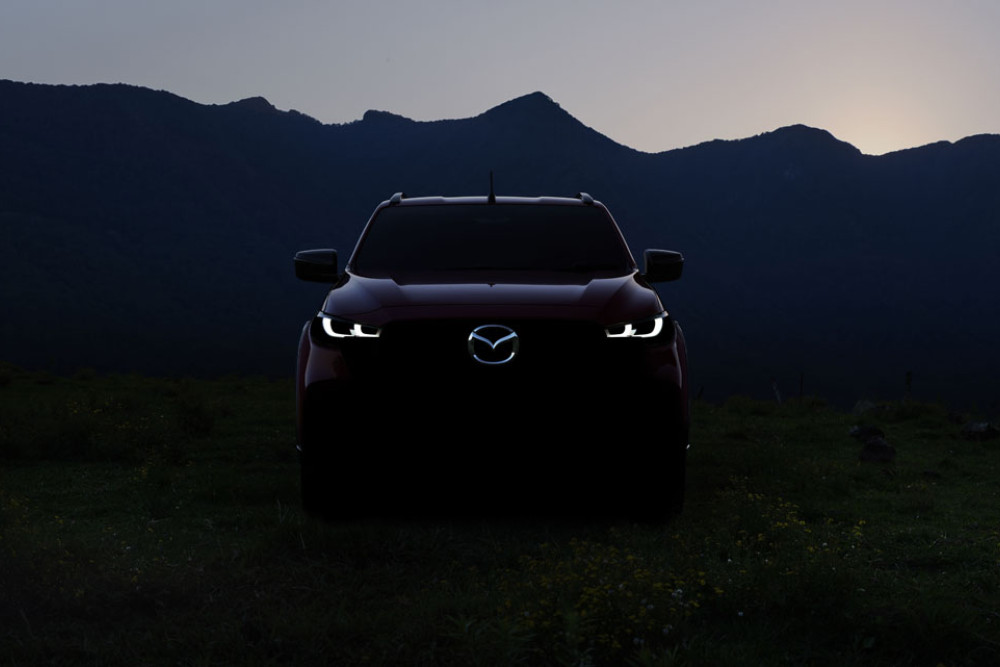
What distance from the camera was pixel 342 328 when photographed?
17.2 feet

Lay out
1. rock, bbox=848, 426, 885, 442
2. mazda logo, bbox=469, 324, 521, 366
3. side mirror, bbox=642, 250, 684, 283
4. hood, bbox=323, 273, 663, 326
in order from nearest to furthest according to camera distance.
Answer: mazda logo, bbox=469, 324, 521, 366 → hood, bbox=323, 273, 663, 326 → side mirror, bbox=642, 250, 684, 283 → rock, bbox=848, 426, 885, 442

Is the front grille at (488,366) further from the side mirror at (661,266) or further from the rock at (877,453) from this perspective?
the rock at (877,453)

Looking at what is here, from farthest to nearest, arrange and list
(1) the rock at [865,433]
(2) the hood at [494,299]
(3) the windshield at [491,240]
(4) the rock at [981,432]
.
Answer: (4) the rock at [981,432]
(1) the rock at [865,433]
(3) the windshield at [491,240]
(2) the hood at [494,299]

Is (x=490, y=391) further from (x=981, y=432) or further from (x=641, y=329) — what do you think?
(x=981, y=432)

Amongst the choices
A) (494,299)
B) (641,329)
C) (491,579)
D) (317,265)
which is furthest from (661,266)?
→ (491,579)

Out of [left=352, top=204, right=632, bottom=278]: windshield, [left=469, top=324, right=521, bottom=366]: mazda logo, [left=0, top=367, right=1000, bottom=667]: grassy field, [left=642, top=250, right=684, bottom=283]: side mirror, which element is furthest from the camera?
[left=642, top=250, right=684, bottom=283]: side mirror

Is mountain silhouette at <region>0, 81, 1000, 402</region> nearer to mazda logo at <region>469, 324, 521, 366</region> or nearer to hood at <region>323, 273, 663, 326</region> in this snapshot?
hood at <region>323, 273, 663, 326</region>

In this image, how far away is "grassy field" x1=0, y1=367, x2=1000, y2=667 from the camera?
3.64 meters

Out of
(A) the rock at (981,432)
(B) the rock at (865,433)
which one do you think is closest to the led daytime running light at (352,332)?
(B) the rock at (865,433)

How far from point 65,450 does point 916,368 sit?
171050mm

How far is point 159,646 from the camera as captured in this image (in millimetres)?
3682

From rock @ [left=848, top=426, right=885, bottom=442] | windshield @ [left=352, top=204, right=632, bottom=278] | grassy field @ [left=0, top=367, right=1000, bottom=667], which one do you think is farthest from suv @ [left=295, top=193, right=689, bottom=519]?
rock @ [left=848, top=426, right=885, bottom=442]

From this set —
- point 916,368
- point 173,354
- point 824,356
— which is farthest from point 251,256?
point 916,368

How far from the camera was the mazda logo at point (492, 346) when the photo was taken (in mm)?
5023
